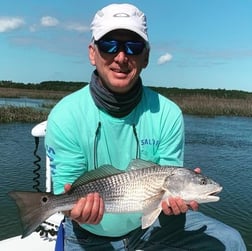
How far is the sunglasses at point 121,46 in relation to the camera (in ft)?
10.5

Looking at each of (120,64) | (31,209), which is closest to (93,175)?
(31,209)

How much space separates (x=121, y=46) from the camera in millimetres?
3232

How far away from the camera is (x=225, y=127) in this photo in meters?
28.3

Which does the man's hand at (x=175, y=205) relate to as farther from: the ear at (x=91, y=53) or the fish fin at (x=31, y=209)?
the ear at (x=91, y=53)

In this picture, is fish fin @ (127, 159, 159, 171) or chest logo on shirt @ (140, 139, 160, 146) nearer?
fish fin @ (127, 159, 159, 171)

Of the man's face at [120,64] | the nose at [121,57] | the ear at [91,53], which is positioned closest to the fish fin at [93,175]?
the man's face at [120,64]

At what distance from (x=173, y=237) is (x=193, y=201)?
0.75 meters

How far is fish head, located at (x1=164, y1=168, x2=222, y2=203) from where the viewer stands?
113 inches

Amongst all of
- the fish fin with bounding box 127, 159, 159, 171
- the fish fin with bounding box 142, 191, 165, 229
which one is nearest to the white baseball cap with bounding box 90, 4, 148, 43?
the fish fin with bounding box 127, 159, 159, 171

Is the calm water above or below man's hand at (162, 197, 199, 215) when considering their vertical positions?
below

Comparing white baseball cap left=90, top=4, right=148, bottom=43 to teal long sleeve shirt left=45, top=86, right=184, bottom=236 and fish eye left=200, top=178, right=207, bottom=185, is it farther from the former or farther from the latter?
fish eye left=200, top=178, right=207, bottom=185

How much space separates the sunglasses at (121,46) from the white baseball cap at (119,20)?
0.20 feet

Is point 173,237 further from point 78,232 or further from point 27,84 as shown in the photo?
point 27,84

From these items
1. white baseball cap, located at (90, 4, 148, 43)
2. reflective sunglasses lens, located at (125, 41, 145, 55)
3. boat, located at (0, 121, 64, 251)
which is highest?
white baseball cap, located at (90, 4, 148, 43)
